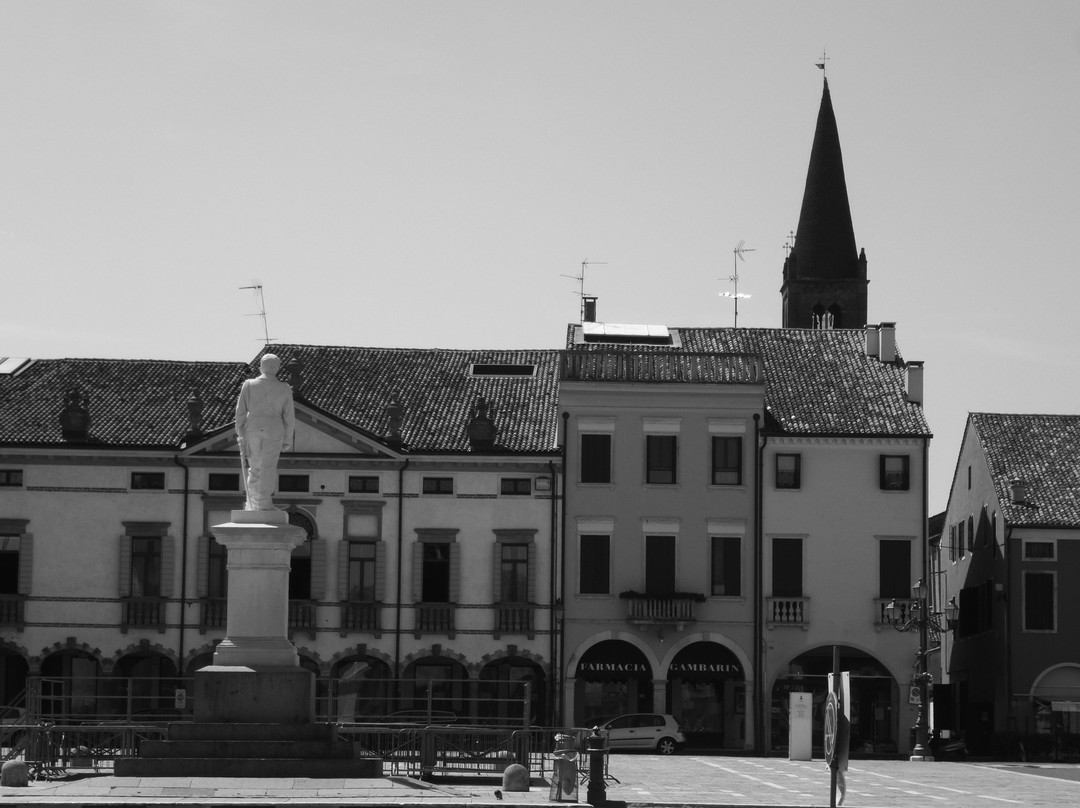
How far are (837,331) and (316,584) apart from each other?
19.8 metres

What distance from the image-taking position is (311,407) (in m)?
55.0

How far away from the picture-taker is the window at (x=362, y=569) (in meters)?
55.1

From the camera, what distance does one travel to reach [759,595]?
55.3m

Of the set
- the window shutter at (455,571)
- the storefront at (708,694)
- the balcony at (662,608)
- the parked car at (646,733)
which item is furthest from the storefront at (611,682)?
the window shutter at (455,571)

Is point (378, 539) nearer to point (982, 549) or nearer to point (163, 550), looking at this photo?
point (163, 550)

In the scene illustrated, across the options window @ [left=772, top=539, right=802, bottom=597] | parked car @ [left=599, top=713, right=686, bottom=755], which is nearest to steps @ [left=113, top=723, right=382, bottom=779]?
parked car @ [left=599, top=713, right=686, bottom=755]

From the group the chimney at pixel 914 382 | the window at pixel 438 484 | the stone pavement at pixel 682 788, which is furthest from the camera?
the chimney at pixel 914 382

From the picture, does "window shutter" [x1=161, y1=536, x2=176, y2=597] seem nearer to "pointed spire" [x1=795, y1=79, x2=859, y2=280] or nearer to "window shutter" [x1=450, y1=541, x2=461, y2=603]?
"window shutter" [x1=450, y1=541, x2=461, y2=603]

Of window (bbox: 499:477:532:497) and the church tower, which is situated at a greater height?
the church tower

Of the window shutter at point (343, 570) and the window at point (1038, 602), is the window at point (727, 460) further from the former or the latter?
the window shutter at point (343, 570)

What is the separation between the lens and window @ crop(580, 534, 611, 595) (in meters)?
55.3

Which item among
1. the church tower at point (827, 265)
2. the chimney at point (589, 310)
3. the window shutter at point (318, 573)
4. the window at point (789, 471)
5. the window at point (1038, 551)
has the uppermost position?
the church tower at point (827, 265)

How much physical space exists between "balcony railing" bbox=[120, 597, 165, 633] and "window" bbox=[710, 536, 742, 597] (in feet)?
53.6

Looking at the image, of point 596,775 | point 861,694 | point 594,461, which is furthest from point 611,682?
point 596,775
